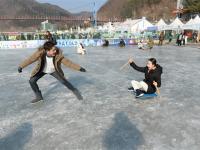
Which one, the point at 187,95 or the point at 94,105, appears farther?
the point at 187,95

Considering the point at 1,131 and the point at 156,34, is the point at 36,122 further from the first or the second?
the point at 156,34

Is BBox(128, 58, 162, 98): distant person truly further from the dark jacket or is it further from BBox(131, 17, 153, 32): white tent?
BBox(131, 17, 153, 32): white tent

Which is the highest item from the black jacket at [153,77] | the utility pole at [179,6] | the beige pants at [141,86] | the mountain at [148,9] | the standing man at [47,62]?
the mountain at [148,9]

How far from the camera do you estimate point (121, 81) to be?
371 inches

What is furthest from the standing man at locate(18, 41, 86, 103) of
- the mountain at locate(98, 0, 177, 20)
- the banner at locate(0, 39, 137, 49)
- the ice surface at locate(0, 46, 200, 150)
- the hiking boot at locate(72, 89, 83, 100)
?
the mountain at locate(98, 0, 177, 20)

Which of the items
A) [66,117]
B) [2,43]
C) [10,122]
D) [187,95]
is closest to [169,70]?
[187,95]

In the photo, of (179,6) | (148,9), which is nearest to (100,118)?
(179,6)

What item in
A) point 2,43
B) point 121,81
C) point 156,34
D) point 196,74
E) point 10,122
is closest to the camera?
point 10,122

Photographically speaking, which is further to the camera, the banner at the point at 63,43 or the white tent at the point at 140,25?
the white tent at the point at 140,25

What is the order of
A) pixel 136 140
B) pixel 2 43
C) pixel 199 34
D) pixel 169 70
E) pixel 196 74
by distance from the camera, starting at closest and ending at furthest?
1. pixel 136 140
2. pixel 196 74
3. pixel 169 70
4. pixel 2 43
5. pixel 199 34

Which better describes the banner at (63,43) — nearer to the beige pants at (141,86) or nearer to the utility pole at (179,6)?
the beige pants at (141,86)

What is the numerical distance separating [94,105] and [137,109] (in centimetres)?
94

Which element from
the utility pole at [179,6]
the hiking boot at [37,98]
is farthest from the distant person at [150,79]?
the utility pole at [179,6]

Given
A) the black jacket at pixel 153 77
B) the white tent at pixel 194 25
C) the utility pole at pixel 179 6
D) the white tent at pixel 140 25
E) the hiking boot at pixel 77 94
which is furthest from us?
the utility pole at pixel 179 6
